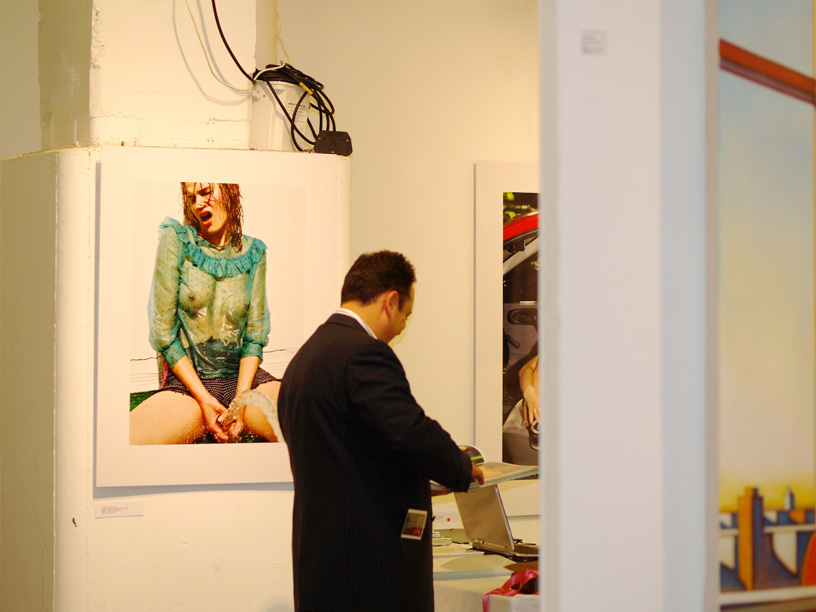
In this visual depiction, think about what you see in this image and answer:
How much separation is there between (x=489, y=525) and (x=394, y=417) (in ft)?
2.54

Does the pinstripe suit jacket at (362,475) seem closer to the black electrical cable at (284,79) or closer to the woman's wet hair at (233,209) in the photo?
Result: the woman's wet hair at (233,209)

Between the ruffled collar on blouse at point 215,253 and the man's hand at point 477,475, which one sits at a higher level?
the ruffled collar on blouse at point 215,253

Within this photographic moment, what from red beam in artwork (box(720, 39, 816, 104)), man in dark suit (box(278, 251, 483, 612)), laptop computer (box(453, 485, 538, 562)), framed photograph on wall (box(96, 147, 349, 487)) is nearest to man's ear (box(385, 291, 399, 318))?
man in dark suit (box(278, 251, 483, 612))

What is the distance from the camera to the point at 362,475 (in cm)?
180

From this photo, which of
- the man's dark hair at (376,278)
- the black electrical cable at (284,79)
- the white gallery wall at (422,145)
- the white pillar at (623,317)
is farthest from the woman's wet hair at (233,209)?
the white pillar at (623,317)

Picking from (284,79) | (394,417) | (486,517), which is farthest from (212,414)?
(284,79)

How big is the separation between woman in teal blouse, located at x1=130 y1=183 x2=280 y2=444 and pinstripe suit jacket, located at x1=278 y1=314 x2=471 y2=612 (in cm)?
48

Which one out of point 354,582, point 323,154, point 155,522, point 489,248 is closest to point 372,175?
point 489,248

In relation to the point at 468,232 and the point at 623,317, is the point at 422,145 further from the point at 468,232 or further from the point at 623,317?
the point at 623,317

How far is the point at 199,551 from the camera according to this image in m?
2.28

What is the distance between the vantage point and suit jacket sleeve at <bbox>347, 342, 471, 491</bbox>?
5.74ft

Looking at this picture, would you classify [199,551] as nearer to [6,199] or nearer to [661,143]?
[6,199]

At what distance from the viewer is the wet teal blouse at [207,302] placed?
7.38 feet

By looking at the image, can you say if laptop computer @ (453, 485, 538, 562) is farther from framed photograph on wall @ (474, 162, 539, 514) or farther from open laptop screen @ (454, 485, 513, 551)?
framed photograph on wall @ (474, 162, 539, 514)
